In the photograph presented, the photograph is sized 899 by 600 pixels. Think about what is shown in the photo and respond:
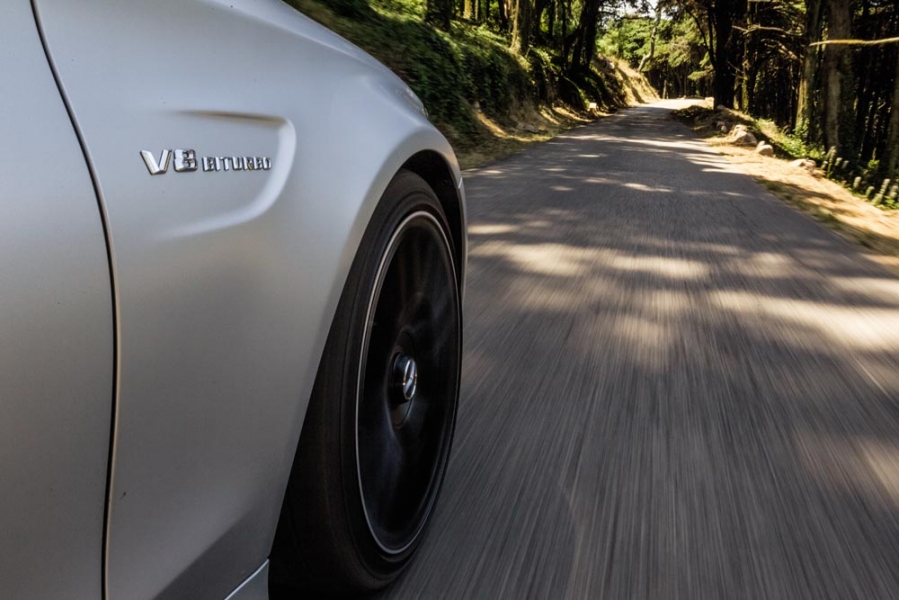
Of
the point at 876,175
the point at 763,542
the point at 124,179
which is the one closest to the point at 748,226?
the point at 763,542

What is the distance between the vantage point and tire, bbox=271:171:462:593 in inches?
59.9

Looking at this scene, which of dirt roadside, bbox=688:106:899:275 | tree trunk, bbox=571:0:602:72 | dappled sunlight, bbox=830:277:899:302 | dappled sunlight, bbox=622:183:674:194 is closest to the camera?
dappled sunlight, bbox=830:277:899:302

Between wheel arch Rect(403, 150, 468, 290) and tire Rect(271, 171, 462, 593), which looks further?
wheel arch Rect(403, 150, 468, 290)

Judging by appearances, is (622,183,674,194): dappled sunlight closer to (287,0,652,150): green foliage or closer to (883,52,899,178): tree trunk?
(287,0,652,150): green foliage

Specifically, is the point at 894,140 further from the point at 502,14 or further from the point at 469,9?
the point at 502,14

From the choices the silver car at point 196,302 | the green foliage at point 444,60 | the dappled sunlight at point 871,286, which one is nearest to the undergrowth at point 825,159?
the dappled sunlight at point 871,286

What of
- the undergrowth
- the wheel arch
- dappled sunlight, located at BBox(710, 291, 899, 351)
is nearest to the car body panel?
the wheel arch

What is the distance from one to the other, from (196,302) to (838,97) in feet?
61.8

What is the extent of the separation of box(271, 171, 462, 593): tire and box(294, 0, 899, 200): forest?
11.5 m

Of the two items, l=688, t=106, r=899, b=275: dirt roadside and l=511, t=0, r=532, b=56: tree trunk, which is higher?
l=511, t=0, r=532, b=56: tree trunk

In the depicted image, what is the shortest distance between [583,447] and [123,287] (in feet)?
6.42

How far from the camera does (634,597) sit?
186 centimetres

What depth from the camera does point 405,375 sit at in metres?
1.98

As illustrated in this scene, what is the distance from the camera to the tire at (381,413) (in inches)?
59.9
